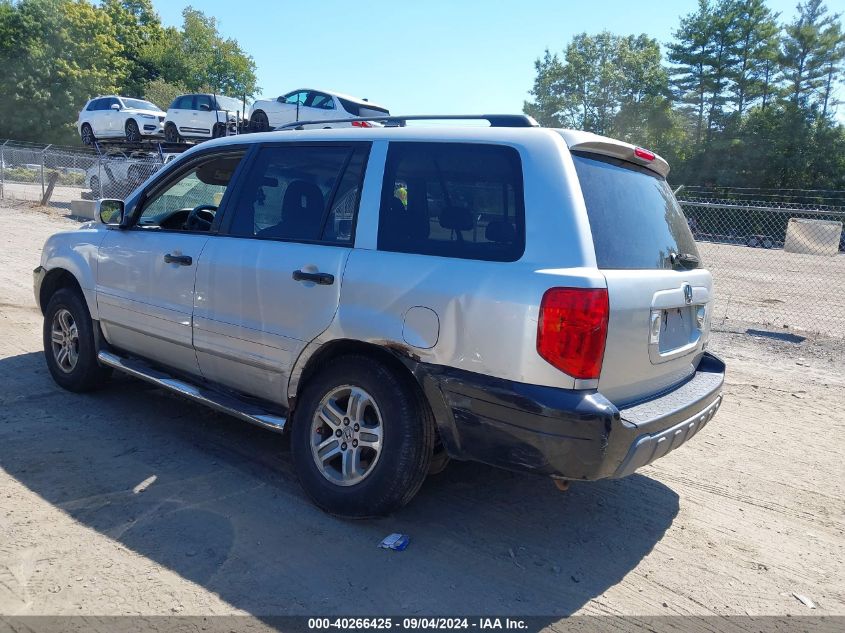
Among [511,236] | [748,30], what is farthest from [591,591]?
[748,30]

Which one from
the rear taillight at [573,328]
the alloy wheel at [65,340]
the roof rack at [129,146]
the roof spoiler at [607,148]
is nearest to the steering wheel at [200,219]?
the alloy wheel at [65,340]

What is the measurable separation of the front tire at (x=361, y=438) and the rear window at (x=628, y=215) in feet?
3.90

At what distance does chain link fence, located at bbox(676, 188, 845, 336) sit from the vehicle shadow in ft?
20.7

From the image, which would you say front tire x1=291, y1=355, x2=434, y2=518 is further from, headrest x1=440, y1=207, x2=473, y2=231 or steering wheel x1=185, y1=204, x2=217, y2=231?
steering wheel x1=185, y1=204, x2=217, y2=231

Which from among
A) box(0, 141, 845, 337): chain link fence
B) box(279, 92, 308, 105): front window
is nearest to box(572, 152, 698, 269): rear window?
box(0, 141, 845, 337): chain link fence

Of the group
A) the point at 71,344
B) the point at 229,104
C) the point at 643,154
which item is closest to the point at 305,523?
the point at 643,154

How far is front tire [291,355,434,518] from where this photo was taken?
131 inches

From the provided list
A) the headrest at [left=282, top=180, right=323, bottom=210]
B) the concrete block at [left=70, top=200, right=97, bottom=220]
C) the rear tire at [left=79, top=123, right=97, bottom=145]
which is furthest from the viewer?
the rear tire at [left=79, top=123, right=97, bottom=145]

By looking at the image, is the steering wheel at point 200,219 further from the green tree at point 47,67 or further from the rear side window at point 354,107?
the green tree at point 47,67

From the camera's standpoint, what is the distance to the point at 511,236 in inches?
123

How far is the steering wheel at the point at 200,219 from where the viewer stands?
466 cm

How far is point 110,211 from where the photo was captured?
5156 mm

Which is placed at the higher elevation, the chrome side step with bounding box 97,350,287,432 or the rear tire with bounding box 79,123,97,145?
the rear tire with bounding box 79,123,97,145

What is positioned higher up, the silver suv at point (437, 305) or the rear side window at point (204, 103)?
the rear side window at point (204, 103)
